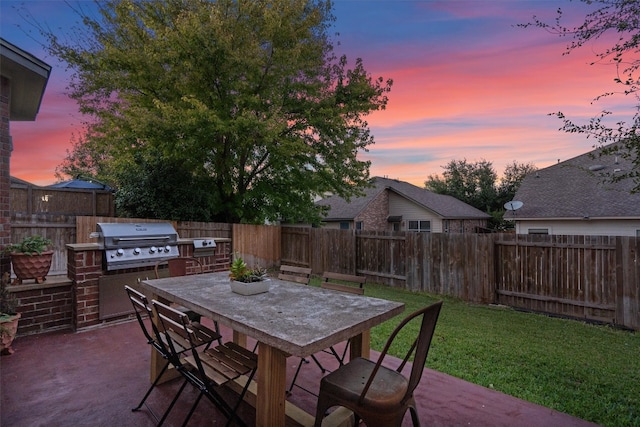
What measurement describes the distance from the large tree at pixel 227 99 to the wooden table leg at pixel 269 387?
246 inches

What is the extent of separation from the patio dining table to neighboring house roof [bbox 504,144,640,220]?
9.87 m

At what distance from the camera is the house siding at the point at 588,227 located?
30.8 ft

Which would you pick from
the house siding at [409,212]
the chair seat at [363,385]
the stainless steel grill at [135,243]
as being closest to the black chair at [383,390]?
the chair seat at [363,385]

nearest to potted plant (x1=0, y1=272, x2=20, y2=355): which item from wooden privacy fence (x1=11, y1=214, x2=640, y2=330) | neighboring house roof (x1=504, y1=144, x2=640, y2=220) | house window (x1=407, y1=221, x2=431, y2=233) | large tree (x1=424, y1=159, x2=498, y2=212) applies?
wooden privacy fence (x1=11, y1=214, x2=640, y2=330)

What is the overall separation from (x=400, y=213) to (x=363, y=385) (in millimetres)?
16367

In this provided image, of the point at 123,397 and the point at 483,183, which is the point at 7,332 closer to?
the point at 123,397

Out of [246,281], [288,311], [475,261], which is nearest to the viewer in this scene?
[288,311]

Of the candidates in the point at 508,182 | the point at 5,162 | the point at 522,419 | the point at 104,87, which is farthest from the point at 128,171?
the point at 508,182

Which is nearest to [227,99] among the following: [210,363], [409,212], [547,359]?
[210,363]

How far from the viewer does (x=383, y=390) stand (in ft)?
5.82

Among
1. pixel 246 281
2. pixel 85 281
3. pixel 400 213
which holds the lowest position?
pixel 85 281

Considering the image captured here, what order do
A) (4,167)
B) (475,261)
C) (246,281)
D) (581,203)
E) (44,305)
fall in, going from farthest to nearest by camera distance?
(581,203) → (475,261) → (44,305) → (4,167) → (246,281)

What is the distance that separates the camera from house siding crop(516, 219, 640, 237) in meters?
9.39

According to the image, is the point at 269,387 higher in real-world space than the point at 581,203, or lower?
lower
